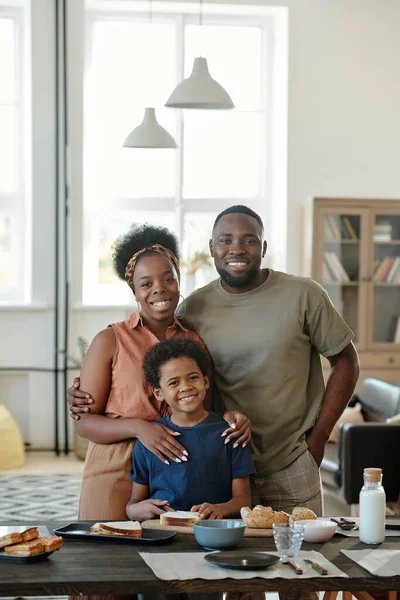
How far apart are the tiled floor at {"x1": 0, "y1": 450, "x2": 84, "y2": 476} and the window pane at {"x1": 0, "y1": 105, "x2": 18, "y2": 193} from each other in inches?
81.0

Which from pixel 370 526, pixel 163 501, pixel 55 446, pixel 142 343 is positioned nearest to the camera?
pixel 370 526

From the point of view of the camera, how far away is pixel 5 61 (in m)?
7.31

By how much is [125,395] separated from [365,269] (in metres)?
4.77

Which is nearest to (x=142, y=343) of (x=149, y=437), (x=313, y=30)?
(x=149, y=437)

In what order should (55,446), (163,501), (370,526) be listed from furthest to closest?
(55,446), (163,501), (370,526)

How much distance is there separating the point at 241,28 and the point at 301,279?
5.28 meters

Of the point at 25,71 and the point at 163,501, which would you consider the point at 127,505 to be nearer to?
the point at 163,501

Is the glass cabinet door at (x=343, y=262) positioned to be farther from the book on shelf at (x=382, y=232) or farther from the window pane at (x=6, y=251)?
the window pane at (x=6, y=251)

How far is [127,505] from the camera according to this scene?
7.93 ft

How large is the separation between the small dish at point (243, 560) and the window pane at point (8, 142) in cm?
579

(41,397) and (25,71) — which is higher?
(25,71)

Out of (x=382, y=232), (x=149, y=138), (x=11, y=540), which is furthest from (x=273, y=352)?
(x=382, y=232)

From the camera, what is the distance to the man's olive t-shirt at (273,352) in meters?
2.59

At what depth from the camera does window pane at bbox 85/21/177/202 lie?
7.37 metres
